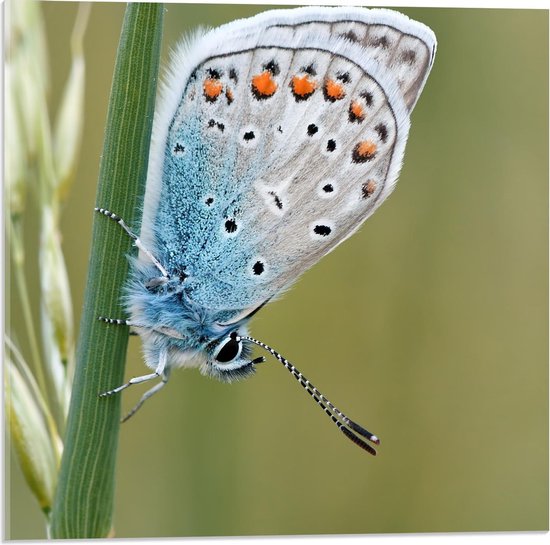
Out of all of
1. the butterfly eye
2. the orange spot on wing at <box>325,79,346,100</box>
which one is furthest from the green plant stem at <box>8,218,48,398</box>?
the orange spot on wing at <box>325,79,346,100</box>

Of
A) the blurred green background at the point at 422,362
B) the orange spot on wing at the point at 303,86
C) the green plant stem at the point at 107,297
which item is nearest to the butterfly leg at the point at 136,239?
the green plant stem at the point at 107,297

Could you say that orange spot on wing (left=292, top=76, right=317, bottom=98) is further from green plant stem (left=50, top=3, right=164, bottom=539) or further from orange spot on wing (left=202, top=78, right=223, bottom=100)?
green plant stem (left=50, top=3, right=164, bottom=539)

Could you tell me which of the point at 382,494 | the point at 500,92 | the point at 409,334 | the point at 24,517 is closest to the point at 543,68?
the point at 500,92

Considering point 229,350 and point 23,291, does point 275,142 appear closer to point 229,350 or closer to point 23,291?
point 229,350

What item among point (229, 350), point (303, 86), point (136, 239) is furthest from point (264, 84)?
point (229, 350)

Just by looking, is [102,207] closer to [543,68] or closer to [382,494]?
[382,494]
